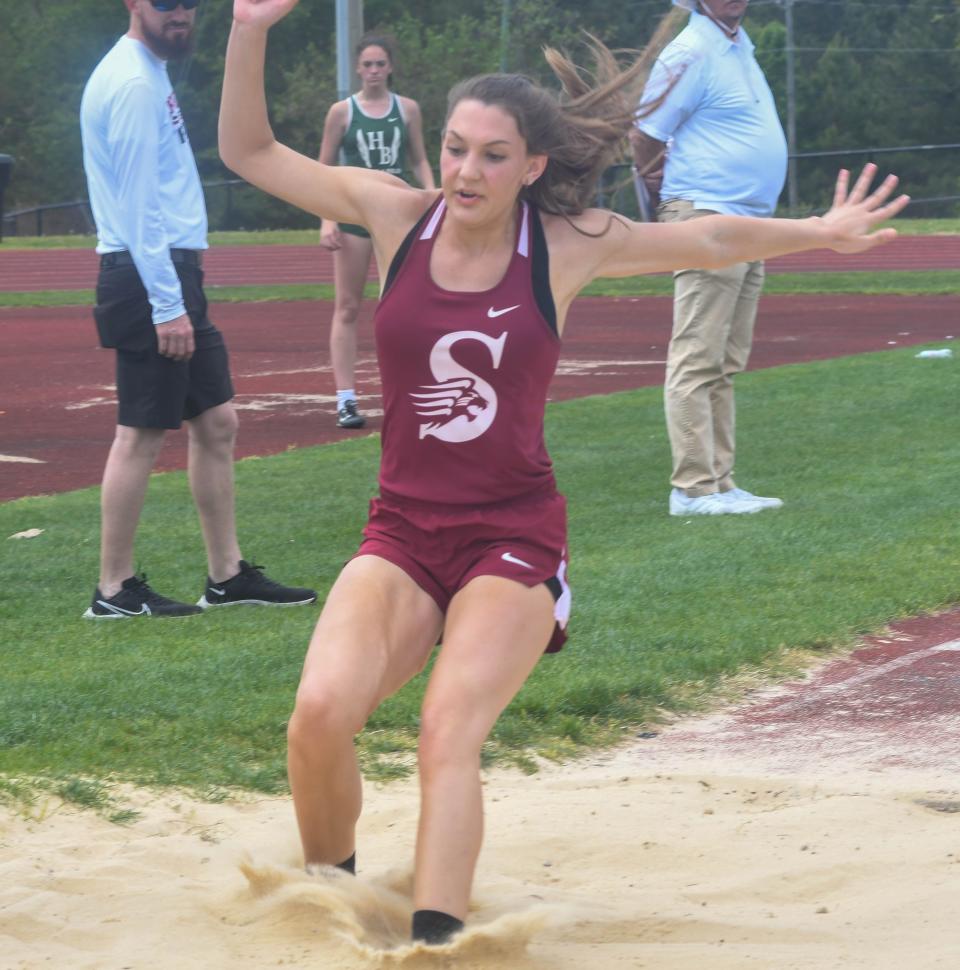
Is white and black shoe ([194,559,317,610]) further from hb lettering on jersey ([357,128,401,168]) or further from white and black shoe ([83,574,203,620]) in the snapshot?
hb lettering on jersey ([357,128,401,168])

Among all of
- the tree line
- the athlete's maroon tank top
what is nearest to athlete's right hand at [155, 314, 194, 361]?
the athlete's maroon tank top

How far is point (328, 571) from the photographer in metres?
7.31

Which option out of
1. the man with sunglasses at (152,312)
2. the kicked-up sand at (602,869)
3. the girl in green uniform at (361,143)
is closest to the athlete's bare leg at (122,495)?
the man with sunglasses at (152,312)

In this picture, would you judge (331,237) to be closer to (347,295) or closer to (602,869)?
(347,295)

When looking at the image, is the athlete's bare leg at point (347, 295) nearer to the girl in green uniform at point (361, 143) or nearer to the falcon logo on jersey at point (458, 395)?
the girl in green uniform at point (361, 143)

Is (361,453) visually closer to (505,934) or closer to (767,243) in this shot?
(767,243)

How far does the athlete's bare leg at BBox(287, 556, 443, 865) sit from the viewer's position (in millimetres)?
3617

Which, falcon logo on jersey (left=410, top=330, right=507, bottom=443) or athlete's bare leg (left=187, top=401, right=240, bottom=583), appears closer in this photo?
falcon logo on jersey (left=410, top=330, right=507, bottom=443)

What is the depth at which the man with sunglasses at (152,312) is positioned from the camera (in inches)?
245

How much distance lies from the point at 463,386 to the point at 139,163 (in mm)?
2745

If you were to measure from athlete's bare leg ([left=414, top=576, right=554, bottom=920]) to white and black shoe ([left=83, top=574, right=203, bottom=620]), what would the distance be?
2.84 meters

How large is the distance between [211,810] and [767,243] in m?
2.03

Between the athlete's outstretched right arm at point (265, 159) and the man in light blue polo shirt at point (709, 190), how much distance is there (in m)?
3.97

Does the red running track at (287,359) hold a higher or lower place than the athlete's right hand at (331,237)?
lower
